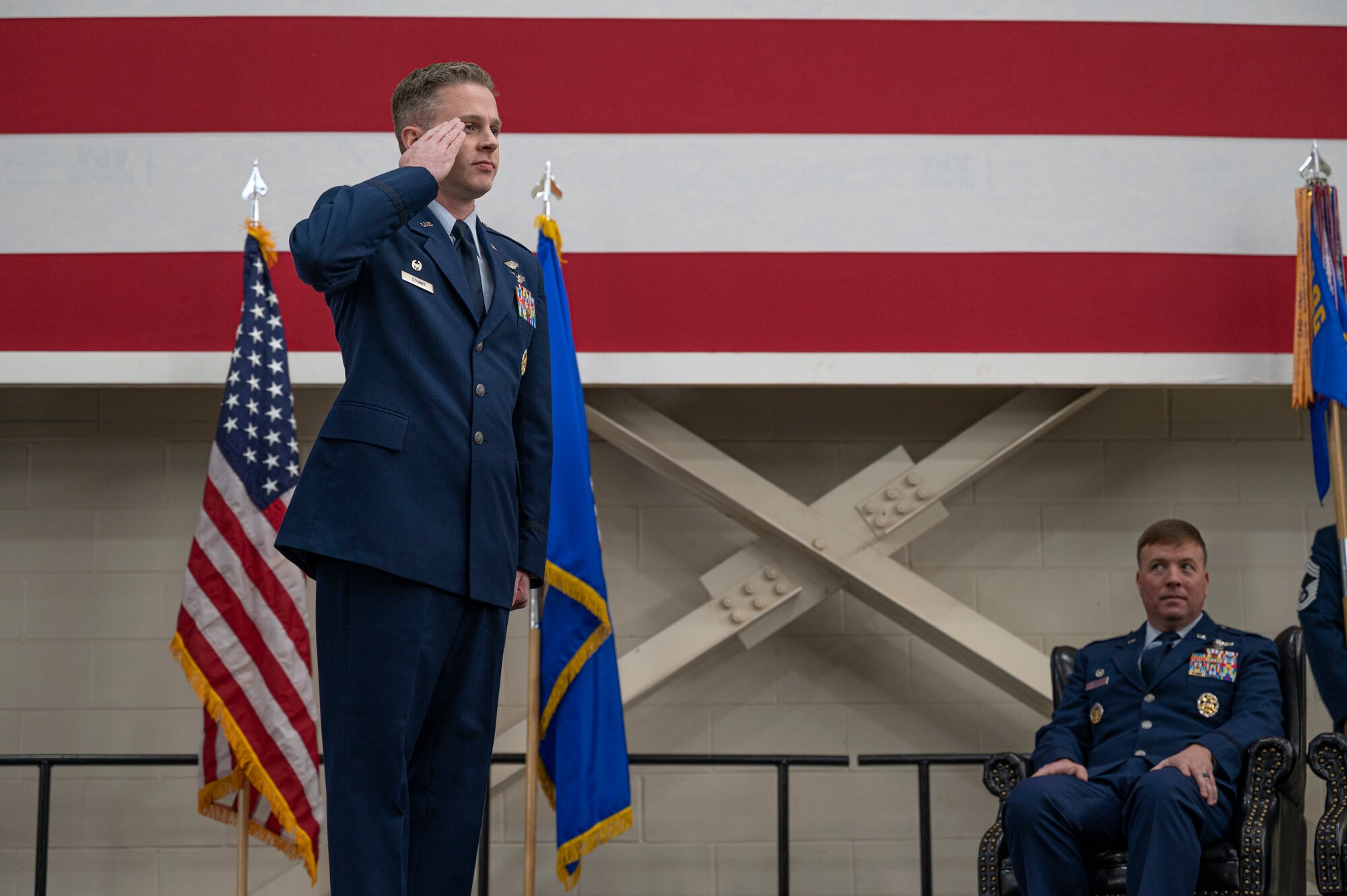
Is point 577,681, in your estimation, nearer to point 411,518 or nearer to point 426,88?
point 411,518

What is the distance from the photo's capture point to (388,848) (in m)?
1.40

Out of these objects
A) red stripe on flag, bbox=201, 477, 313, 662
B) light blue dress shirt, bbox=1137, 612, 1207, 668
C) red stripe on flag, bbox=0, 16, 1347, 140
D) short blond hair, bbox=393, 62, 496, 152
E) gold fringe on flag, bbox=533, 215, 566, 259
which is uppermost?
red stripe on flag, bbox=0, 16, 1347, 140

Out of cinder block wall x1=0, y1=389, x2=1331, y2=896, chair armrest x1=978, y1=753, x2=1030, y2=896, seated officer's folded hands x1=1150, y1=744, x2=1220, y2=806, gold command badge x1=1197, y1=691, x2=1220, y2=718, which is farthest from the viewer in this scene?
cinder block wall x1=0, y1=389, x2=1331, y2=896

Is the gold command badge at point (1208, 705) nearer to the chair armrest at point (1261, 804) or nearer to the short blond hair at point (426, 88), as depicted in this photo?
the chair armrest at point (1261, 804)

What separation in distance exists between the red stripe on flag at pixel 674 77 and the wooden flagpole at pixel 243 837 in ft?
5.65

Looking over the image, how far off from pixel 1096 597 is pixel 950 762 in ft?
2.51

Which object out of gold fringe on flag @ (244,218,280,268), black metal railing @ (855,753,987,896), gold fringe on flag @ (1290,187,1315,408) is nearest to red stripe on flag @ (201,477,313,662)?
gold fringe on flag @ (244,218,280,268)

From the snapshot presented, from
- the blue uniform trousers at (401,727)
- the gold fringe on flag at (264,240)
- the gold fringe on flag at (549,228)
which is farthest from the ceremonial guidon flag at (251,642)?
the blue uniform trousers at (401,727)

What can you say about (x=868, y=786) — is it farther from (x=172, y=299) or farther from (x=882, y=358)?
(x=172, y=299)

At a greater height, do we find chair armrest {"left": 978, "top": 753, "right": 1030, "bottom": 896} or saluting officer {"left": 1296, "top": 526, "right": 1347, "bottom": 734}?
saluting officer {"left": 1296, "top": 526, "right": 1347, "bottom": 734}

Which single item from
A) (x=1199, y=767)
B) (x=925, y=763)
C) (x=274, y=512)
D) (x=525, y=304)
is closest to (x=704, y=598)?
(x=925, y=763)

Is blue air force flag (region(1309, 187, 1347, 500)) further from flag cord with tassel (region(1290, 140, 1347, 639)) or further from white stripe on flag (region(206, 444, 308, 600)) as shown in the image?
white stripe on flag (region(206, 444, 308, 600))

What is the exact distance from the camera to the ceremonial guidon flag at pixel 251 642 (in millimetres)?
2771

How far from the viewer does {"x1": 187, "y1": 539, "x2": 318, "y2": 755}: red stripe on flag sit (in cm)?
280
